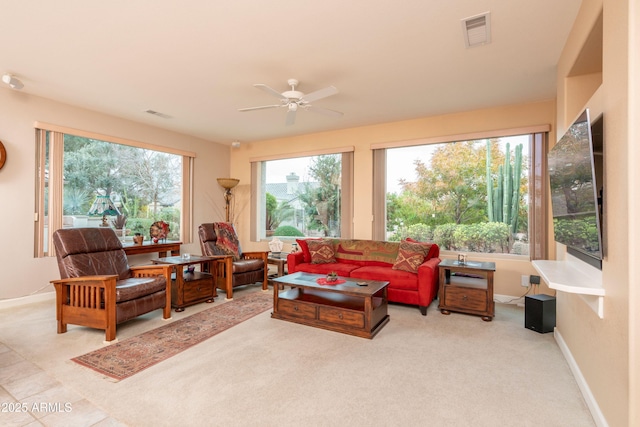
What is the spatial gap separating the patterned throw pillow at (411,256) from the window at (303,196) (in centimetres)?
150

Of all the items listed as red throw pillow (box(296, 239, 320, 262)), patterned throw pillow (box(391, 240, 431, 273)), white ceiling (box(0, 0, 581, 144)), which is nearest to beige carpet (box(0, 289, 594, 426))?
patterned throw pillow (box(391, 240, 431, 273))

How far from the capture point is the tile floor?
5.92 ft

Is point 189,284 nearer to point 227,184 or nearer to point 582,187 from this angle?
point 227,184

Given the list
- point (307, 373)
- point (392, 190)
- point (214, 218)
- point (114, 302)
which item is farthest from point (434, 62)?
point (214, 218)

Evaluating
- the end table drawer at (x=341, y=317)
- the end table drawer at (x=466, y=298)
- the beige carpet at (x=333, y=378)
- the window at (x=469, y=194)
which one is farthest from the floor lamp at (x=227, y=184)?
the end table drawer at (x=466, y=298)

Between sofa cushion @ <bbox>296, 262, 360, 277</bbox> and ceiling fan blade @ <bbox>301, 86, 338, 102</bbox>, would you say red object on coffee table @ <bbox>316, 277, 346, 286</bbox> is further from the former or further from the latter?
ceiling fan blade @ <bbox>301, 86, 338, 102</bbox>

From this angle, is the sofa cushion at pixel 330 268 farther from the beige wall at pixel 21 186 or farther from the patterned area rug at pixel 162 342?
the beige wall at pixel 21 186

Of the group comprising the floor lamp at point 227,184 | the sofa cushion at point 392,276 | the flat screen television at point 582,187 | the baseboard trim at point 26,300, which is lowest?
the baseboard trim at point 26,300

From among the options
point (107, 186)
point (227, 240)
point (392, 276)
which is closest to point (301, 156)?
point (227, 240)

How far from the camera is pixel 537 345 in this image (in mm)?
2893

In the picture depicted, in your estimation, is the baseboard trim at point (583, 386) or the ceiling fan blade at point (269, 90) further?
the ceiling fan blade at point (269, 90)

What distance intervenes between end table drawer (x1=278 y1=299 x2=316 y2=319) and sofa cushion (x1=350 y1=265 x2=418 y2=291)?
1.06 metres

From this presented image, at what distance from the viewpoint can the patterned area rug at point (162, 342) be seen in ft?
8.05

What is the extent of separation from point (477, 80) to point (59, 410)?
4.72 meters
